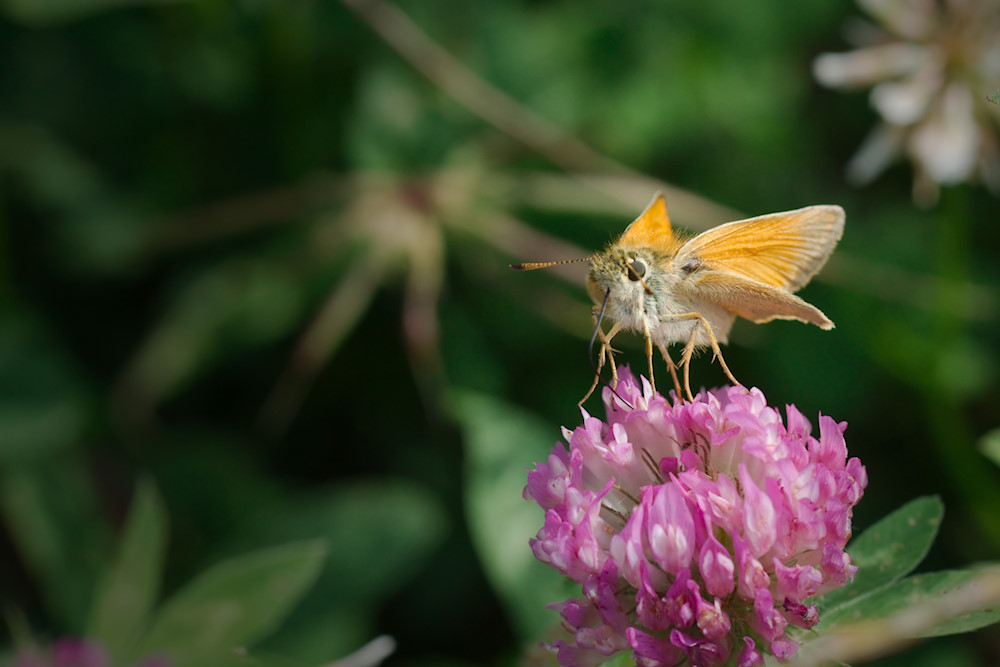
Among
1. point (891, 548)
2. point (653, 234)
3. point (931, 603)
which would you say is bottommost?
point (931, 603)

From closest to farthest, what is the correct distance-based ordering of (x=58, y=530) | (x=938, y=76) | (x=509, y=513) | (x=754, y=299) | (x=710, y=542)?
(x=710, y=542) → (x=754, y=299) → (x=509, y=513) → (x=938, y=76) → (x=58, y=530)

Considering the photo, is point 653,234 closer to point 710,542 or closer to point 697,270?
point 697,270

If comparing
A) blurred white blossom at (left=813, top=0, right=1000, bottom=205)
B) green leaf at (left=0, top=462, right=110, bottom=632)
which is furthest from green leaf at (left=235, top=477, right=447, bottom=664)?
blurred white blossom at (left=813, top=0, right=1000, bottom=205)

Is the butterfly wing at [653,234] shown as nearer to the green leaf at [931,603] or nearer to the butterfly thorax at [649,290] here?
the butterfly thorax at [649,290]

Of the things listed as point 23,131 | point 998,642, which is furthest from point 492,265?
point 998,642

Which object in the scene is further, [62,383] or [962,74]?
[62,383]

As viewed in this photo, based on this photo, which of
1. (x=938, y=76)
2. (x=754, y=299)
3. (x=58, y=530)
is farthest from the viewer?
(x=58, y=530)

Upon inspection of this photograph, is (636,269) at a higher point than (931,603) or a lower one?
higher

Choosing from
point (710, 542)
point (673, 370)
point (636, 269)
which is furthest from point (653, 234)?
point (710, 542)

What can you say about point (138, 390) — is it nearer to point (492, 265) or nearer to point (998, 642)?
point (492, 265)
